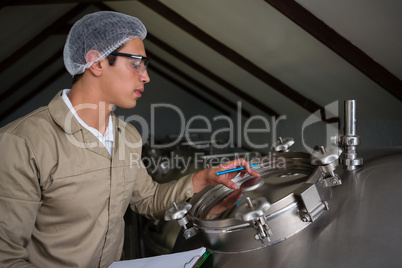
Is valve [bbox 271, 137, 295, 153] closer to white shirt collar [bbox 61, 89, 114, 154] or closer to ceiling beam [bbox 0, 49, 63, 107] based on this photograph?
white shirt collar [bbox 61, 89, 114, 154]

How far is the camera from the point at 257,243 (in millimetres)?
901

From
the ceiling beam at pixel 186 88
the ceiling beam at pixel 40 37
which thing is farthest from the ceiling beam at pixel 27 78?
the ceiling beam at pixel 186 88

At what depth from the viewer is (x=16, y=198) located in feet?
3.40

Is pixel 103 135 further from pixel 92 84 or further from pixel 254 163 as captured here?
pixel 254 163

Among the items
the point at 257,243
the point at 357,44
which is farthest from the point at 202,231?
the point at 357,44

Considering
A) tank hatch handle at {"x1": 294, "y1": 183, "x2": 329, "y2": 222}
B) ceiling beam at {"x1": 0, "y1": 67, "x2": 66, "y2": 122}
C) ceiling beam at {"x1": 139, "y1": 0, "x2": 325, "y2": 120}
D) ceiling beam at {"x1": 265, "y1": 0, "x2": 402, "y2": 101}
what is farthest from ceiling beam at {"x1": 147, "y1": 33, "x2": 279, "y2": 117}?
tank hatch handle at {"x1": 294, "y1": 183, "x2": 329, "y2": 222}

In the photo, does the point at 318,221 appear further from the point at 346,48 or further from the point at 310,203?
the point at 346,48

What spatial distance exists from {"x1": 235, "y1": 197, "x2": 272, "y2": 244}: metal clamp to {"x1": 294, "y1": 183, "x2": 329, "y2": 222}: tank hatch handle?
0.36 feet

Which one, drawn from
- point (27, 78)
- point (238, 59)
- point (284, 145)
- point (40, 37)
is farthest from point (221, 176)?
point (27, 78)

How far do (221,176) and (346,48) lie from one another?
6.29ft

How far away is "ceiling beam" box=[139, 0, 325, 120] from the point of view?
4090 mm

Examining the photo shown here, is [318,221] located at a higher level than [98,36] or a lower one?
lower

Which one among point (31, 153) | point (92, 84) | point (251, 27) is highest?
point (251, 27)

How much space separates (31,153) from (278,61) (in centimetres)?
305
